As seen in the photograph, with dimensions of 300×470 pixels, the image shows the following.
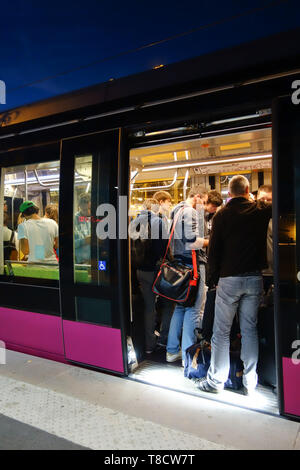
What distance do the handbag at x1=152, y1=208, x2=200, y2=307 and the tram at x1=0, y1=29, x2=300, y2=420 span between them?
388 mm

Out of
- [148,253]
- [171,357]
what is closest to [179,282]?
[148,253]

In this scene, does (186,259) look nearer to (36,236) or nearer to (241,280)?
(241,280)

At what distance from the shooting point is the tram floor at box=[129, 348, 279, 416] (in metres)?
2.55

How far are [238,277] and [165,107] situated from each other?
1.59m

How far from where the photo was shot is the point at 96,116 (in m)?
3.04

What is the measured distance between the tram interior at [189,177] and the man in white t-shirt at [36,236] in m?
1.01

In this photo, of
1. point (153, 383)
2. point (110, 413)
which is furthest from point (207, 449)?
point (153, 383)

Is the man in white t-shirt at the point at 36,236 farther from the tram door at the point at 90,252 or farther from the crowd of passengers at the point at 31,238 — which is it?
the tram door at the point at 90,252

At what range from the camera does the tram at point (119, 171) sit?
2285 mm

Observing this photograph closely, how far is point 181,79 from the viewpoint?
8.38ft

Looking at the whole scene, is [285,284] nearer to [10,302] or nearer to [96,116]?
[96,116]

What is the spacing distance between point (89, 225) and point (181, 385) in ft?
5.67

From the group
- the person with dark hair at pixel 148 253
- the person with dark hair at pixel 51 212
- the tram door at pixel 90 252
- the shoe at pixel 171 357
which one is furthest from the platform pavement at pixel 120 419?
the person with dark hair at pixel 51 212

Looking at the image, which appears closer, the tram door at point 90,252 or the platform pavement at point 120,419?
the platform pavement at point 120,419
